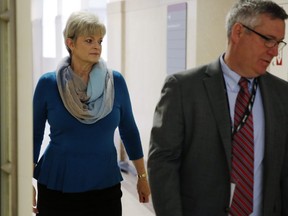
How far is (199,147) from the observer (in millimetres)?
1669

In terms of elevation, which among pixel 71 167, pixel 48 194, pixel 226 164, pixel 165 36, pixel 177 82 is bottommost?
pixel 48 194

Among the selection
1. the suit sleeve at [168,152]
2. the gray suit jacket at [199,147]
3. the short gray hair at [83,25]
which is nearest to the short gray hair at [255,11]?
the gray suit jacket at [199,147]

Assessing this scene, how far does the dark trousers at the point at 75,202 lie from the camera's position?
2.21m

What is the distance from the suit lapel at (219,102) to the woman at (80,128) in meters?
0.71

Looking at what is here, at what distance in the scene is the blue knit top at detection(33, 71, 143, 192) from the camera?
2186mm

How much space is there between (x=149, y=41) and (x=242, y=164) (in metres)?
3.56

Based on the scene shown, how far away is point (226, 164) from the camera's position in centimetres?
165

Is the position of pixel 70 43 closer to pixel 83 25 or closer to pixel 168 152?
pixel 83 25

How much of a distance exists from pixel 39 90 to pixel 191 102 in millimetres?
899

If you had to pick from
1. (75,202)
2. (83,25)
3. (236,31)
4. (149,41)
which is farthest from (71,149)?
(149,41)

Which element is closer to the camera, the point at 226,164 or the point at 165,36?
the point at 226,164

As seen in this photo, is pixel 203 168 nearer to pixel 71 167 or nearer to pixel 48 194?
pixel 71 167

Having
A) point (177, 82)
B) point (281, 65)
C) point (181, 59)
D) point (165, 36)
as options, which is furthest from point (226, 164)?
point (165, 36)

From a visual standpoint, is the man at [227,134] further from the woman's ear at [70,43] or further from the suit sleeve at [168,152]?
the woman's ear at [70,43]
